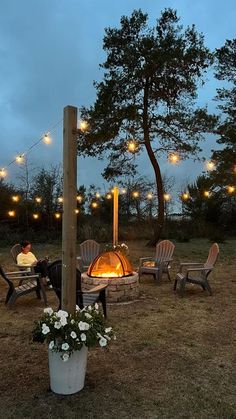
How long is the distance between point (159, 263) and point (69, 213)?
17.9ft

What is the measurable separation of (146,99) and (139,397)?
38.9ft

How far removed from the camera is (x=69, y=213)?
3.33 metres

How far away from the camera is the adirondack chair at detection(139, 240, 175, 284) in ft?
27.7

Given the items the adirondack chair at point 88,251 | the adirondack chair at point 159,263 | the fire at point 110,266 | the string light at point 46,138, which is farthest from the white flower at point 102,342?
the adirondack chair at point 88,251

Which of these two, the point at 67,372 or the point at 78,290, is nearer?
the point at 67,372

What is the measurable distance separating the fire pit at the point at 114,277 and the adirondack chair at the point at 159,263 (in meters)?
1.38

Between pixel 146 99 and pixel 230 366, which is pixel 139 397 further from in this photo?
pixel 146 99

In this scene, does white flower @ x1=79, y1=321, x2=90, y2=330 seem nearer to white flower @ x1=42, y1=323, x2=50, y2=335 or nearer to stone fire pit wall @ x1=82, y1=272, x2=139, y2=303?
white flower @ x1=42, y1=323, x2=50, y2=335

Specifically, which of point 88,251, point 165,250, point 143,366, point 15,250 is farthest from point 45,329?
point 88,251

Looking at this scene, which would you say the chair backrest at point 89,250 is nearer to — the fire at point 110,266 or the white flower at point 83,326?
the fire at point 110,266

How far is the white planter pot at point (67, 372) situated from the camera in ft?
10.5

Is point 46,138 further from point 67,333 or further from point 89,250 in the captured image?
point 67,333

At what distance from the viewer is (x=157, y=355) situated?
4.23m

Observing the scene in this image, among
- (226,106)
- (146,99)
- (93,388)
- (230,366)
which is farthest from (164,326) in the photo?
(226,106)
